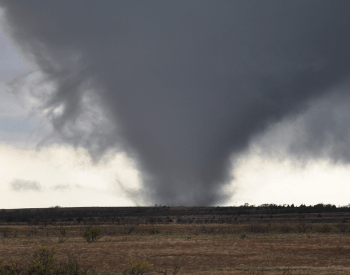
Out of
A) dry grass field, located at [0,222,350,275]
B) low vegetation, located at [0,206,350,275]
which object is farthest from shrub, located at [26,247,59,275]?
dry grass field, located at [0,222,350,275]

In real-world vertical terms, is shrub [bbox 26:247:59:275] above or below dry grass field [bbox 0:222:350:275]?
above

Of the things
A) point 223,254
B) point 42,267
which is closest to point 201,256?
point 223,254

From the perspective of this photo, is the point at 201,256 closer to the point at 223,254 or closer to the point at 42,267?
the point at 223,254

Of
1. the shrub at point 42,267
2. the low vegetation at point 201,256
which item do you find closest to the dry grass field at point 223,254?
the low vegetation at point 201,256

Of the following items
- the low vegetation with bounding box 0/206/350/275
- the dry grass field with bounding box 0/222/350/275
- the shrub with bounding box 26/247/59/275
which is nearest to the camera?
the shrub with bounding box 26/247/59/275

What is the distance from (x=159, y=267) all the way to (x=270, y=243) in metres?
16.8

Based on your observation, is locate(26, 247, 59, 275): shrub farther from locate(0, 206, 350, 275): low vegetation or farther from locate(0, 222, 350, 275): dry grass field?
locate(0, 222, 350, 275): dry grass field

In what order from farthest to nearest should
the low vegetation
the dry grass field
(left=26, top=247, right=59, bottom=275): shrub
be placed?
the dry grass field < the low vegetation < (left=26, top=247, right=59, bottom=275): shrub

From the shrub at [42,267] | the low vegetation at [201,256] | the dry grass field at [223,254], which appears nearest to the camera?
the shrub at [42,267]

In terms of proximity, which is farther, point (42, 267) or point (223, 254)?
point (223, 254)

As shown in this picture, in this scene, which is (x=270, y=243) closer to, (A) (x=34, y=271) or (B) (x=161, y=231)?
(B) (x=161, y=231)

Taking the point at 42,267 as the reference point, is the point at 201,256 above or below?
below

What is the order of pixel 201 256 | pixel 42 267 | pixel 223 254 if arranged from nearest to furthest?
pixel 42 267 < pixel 201 256 < pixel 223 254

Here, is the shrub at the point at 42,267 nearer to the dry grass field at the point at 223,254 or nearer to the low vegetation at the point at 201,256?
the low vegetation at the point at 201,256
